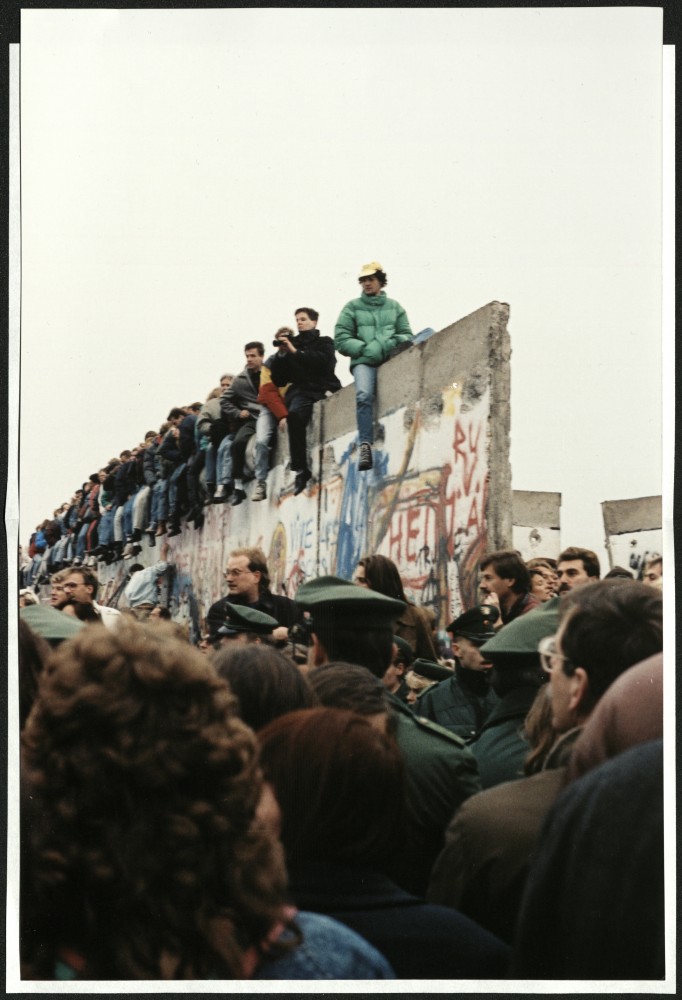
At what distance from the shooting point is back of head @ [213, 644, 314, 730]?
3342mm

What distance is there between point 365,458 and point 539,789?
232cm

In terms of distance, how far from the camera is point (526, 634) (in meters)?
4.07

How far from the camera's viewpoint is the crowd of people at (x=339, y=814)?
2.13 metres

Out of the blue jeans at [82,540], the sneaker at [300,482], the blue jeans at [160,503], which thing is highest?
the sneaker at [300,482]

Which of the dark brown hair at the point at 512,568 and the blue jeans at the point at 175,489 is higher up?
the blue jeans at the point at 175,489

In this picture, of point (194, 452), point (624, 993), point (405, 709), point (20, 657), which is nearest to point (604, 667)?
point (405, 709)

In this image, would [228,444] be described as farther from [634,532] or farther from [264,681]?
[264,681]

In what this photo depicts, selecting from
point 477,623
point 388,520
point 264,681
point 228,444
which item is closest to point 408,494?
point 388,520

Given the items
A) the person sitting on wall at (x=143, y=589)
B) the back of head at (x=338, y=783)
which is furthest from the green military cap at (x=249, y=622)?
the back of head at (x=338, y=783)

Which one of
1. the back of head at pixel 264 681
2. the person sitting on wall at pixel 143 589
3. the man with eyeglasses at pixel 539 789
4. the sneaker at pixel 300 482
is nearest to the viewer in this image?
the man with eyeglasses at pixel 539 789

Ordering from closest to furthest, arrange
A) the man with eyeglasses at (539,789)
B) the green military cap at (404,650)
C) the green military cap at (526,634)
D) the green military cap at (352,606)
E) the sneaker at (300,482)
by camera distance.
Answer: the man with eyeglasses at (539,789)
the green military cap at (526,634)
the green military cap at (352,606)
the green military cap at (404,650)
the sneaker at (300,482)

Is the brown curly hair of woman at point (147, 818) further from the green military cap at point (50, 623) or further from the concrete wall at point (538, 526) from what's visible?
the concrete wall at point (538, 526)

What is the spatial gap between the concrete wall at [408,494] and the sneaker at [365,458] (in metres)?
0.03

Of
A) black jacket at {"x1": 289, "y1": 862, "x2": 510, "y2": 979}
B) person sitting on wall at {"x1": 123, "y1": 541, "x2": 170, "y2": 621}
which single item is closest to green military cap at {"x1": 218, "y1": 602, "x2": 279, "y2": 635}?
person sitting on wall at {"x1": 123, "y1": 541, "x2": 170, "y2": 621}
